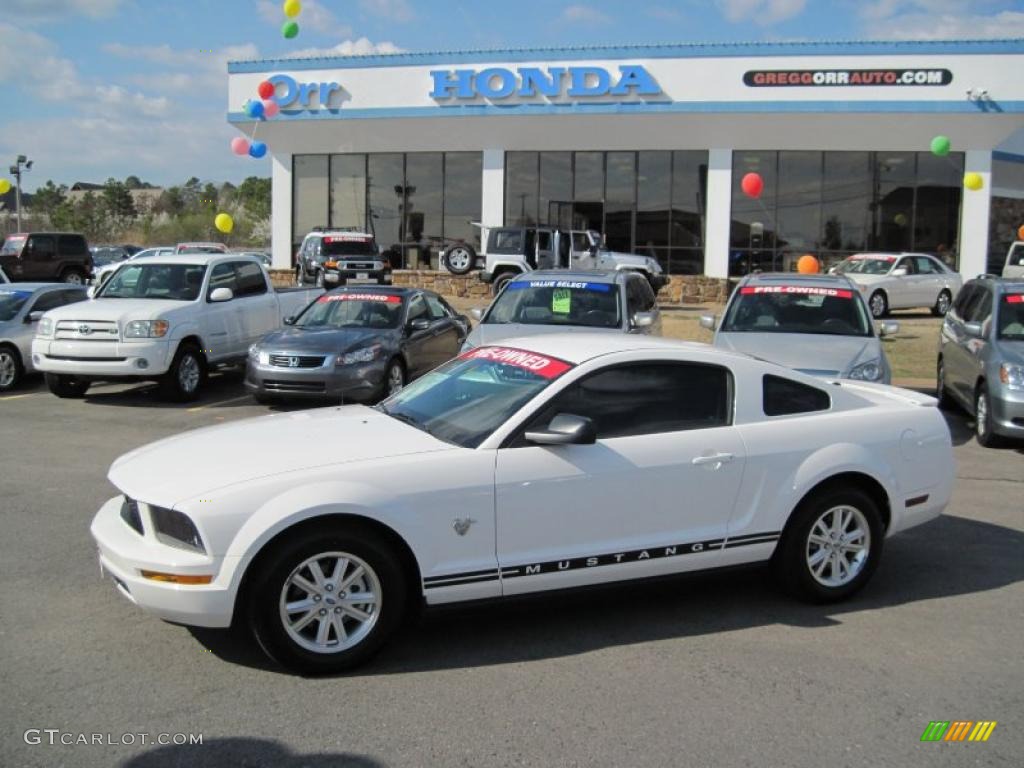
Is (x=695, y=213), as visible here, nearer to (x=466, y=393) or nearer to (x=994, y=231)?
(x=994, y=231)

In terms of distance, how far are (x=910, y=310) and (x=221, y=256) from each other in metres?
19.6

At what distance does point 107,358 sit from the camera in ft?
39.3

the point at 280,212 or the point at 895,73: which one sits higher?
the point at 895,73

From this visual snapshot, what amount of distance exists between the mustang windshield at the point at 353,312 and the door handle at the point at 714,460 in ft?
26.7

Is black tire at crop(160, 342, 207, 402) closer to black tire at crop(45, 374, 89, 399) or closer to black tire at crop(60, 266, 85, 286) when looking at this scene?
black tire at crop(45, 374, 89, 399)

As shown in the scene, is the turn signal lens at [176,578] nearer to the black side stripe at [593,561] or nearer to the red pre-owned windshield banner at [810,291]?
the black side stripe at [593,561]

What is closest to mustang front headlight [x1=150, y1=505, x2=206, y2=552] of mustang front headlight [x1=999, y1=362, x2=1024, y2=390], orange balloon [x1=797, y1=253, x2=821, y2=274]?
mustang front headlight [x1=999, y1=362, x2=1024, y2=390]

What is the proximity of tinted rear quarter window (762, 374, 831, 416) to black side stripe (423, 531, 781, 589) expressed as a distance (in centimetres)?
69

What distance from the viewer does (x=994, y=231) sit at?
3134 centimetres

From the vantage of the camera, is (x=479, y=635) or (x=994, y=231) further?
(x=994, y=231)

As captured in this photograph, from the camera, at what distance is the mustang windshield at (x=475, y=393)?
4.87 m

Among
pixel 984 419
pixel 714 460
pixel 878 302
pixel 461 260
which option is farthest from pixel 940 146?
pixel 714 460

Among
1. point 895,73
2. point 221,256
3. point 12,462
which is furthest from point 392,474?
point 895,73

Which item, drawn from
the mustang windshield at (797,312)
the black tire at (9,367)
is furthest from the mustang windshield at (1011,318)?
the black tire at (9,367)
